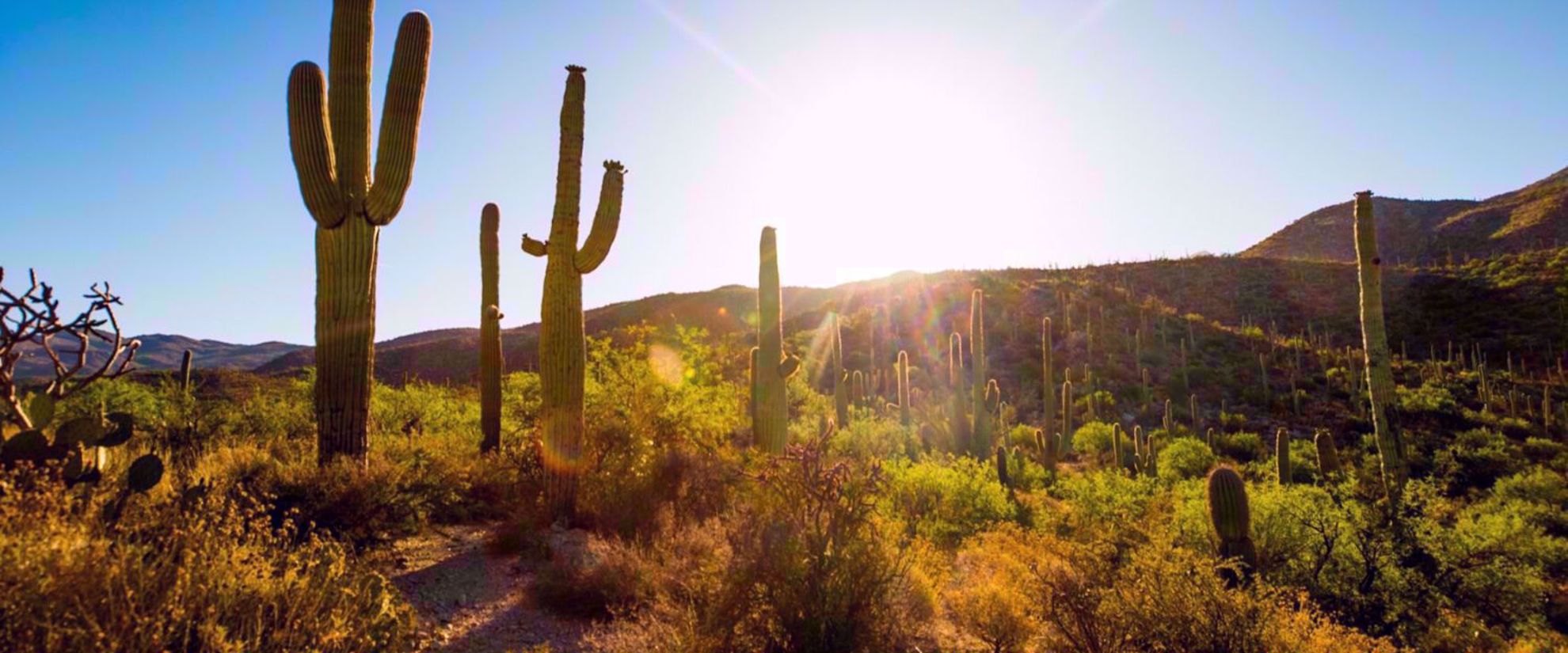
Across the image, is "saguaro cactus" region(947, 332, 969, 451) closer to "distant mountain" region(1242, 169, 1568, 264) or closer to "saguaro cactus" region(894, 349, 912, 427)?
"saguaro cactus" region(894, 349, 912, 427)

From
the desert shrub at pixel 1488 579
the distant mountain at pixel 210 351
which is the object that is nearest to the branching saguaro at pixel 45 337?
the desert shrub at pixel 1488 579

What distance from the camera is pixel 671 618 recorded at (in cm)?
580

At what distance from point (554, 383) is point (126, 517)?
5148 millimetres

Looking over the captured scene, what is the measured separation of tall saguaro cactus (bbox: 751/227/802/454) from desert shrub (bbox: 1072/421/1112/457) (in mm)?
13711

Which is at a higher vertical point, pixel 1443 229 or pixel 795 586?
pixel 1443 229

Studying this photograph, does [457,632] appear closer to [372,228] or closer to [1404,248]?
[372,228]

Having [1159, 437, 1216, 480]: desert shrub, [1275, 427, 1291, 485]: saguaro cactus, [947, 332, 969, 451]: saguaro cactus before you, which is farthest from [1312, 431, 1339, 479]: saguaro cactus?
[947, 332, 969, 451]: saguaro cactus

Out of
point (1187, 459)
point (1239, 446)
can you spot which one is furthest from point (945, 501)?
point (1239, 446)

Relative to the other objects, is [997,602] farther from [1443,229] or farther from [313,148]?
[1443,229]

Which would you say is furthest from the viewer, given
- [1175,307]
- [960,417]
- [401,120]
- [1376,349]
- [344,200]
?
[1175,307]

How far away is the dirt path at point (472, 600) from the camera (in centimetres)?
593

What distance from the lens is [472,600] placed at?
6.84 metres

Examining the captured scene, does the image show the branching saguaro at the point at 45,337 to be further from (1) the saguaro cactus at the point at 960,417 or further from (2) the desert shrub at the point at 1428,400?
(2) the desert shrub at the point at 1428,400

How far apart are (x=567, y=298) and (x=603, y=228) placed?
1.02 meters
